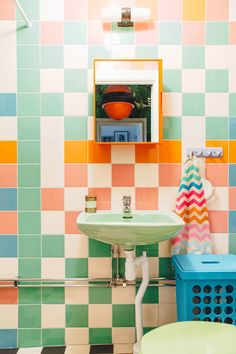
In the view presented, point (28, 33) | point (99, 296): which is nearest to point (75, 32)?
point (28, 33)

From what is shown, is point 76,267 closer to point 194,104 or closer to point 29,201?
A: point 29,201

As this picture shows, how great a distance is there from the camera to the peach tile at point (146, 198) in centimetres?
180

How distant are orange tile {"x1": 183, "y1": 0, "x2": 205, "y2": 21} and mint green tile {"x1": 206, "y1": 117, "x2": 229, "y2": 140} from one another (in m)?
0.60

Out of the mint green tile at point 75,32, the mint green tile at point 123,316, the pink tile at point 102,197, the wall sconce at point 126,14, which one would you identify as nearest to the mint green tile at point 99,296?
the mint green tile at point 123,316

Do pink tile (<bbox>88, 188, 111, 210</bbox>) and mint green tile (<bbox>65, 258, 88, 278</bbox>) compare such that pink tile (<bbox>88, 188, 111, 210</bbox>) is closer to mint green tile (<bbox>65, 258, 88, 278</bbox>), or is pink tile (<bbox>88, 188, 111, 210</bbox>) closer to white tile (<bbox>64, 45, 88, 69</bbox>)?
mint green tile (<bbox>65, 258, 88, 278</bbox>)

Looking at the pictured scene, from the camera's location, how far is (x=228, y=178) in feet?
5.93

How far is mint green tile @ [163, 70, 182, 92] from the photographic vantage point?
1.78 meters

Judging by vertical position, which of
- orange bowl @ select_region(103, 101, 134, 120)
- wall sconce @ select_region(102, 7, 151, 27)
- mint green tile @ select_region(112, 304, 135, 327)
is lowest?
mint green tile @ select_region(112, 304, 135, 327)

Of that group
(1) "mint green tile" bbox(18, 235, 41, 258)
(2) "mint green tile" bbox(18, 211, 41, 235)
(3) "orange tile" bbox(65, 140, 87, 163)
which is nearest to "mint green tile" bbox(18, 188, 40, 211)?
(2) "mint green tile" bbox(18, 211, 41, 235)

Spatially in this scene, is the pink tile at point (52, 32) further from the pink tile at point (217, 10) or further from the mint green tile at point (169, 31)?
the pink tile at point (217, 10)

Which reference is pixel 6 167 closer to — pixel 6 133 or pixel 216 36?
pixel 6 133

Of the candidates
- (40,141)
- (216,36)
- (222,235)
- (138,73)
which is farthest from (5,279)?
(216,36)

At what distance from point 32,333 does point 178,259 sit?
1.00 m

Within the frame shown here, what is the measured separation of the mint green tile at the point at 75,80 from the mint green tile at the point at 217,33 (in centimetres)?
77
